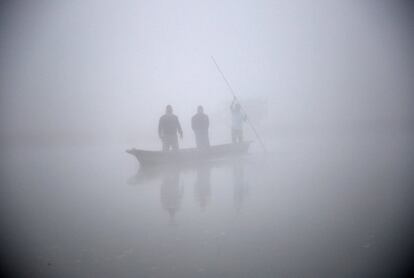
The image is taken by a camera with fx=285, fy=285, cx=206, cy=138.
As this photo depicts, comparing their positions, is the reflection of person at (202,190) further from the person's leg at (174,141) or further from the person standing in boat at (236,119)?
the person standing in boat at (236,119)

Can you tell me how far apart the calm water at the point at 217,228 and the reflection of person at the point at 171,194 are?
4cm

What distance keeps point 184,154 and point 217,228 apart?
34.2ft

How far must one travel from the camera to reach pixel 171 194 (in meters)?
8.68

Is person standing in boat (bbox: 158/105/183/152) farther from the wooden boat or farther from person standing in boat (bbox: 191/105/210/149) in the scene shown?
person standing in boat (bbox: 191/105/210/149)

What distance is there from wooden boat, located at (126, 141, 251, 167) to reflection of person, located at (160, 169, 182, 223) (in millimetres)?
2494

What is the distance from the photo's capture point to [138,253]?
4430 millimetres

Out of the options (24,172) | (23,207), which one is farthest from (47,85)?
(23,207)

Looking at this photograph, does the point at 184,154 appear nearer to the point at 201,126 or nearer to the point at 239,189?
the point at 201,126

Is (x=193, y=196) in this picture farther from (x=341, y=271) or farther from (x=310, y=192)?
(x=341, y=271)

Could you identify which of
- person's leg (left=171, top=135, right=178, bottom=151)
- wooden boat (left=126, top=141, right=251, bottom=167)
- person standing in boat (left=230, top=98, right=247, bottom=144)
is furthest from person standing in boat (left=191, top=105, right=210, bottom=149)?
person standing in boat (left=230, top=98, right=247, bottom=144)

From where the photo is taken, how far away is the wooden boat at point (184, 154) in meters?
14.1

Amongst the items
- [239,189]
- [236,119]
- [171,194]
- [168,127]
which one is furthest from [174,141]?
[239,189]

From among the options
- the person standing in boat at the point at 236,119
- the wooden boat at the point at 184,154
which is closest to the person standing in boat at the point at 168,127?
the wooden boat at the point at 184,154

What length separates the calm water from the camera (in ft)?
12.8
